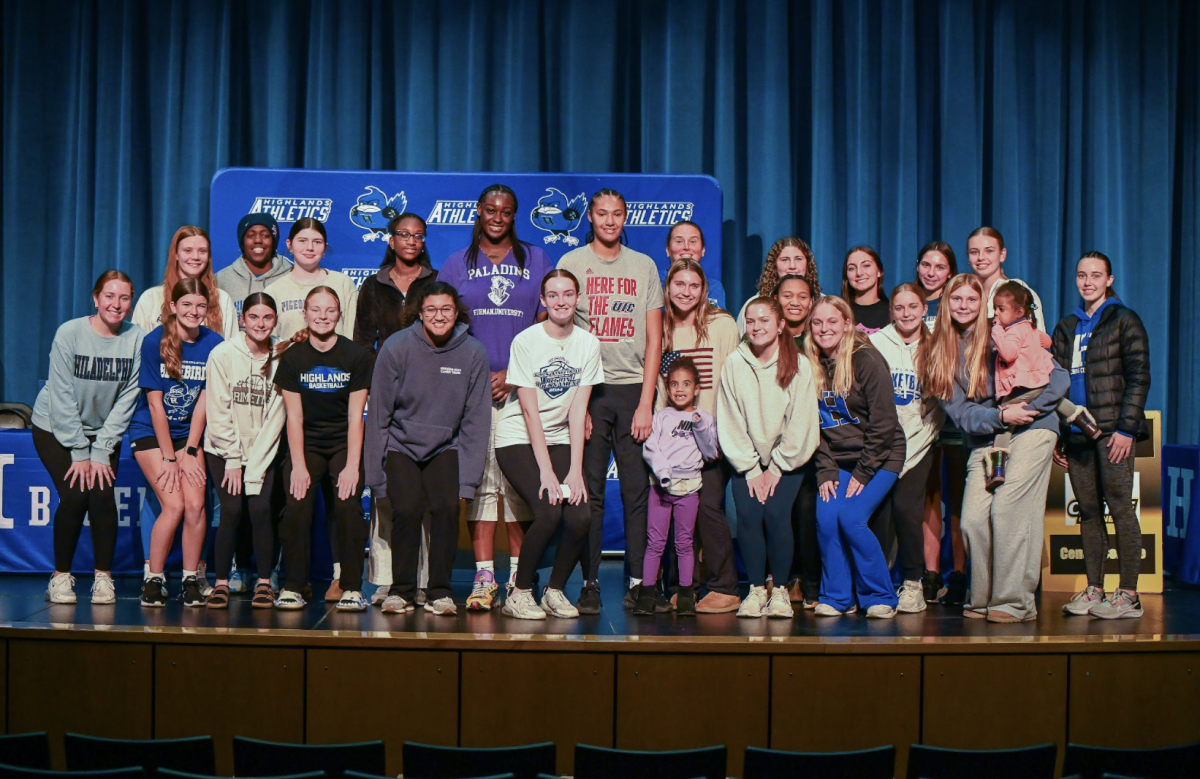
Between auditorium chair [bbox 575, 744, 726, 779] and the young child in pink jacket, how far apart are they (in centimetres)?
227

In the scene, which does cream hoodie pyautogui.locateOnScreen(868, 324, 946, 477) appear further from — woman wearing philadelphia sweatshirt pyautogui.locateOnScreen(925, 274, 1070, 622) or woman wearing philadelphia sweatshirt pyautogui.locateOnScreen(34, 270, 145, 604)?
woman wearing philadelphia sweatshirt pyautogui.locateOnScreen(34, 270, 145, 604)

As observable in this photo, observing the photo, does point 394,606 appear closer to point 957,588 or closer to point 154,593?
point 154,593

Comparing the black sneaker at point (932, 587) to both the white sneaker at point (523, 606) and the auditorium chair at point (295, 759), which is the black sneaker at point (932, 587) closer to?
the white sneaker at point (523, 606)

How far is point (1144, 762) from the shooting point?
2.83 metres

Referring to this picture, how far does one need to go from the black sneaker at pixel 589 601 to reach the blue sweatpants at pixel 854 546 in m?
0.98

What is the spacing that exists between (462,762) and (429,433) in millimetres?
1862

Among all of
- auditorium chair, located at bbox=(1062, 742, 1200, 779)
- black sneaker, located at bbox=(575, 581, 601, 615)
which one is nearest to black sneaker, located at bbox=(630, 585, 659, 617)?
black sneaker, located at bbox=(575, 581, 601, 615)

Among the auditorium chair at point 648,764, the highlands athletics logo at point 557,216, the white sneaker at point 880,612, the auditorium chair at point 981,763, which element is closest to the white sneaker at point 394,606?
the auditorium chair at point 648,764

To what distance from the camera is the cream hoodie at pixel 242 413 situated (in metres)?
4.75

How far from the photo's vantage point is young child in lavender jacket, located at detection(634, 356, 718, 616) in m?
4.64

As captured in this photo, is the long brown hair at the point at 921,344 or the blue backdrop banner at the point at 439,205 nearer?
the long brown hair at the point at 921,344

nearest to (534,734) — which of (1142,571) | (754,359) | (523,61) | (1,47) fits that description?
(754,359)

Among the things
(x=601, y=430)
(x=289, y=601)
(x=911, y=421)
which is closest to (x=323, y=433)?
(x=289, y=601)

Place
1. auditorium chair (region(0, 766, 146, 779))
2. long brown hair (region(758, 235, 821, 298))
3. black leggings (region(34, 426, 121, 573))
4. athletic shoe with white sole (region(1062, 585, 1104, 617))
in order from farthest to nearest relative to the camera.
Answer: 1. long brown hair (region(758, 235, 821, 298))
2. black leggings (region(34, 426, 121, 573))
3. athletic shoe with white sole (region(1062, 585, 1104, 617))
4. auditorium chair (region(0, 766, 146, 779))
